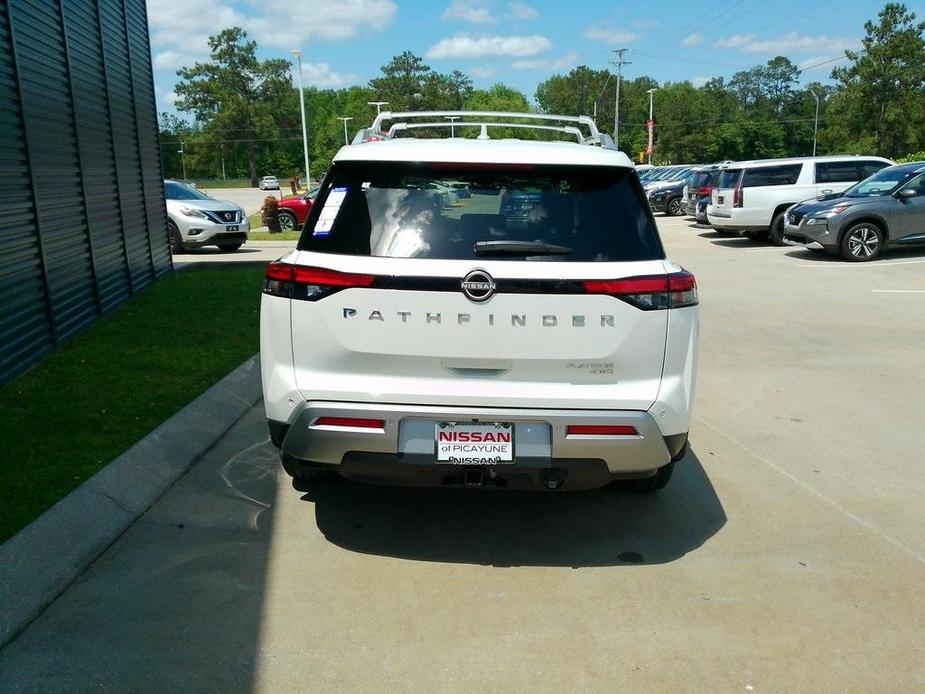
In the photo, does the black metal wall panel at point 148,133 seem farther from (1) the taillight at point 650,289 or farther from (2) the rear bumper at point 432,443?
(1) the taillight at point 650,289

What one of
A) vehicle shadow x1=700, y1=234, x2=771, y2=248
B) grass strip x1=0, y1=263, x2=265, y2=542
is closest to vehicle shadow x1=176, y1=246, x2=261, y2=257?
→ grass strip x1=0, y1=263, x2=265, y2=542

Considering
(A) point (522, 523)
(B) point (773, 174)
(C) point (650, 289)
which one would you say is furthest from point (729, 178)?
(C) point (650, 289)

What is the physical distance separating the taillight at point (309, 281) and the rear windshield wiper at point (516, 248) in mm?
477

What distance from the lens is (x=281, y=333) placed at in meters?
3.83

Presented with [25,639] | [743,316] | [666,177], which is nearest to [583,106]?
[666,177]

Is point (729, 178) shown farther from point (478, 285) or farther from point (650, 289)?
point (478, 285)

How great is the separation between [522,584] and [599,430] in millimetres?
771

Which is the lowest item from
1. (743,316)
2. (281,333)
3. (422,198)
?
(743,316)

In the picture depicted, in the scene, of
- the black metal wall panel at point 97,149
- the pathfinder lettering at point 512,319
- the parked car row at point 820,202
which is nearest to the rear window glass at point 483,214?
the pathfinder lettering at point 512,319

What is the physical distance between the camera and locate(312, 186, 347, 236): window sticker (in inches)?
154

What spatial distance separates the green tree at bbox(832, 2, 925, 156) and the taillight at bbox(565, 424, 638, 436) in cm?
6339

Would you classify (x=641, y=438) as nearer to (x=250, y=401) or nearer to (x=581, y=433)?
(x=581, y=433)

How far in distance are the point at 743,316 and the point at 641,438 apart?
7.56 meters

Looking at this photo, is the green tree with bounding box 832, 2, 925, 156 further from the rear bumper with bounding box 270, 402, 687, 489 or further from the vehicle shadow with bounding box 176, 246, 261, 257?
the rear bumper with bounding box 270, 402, 687, 489
